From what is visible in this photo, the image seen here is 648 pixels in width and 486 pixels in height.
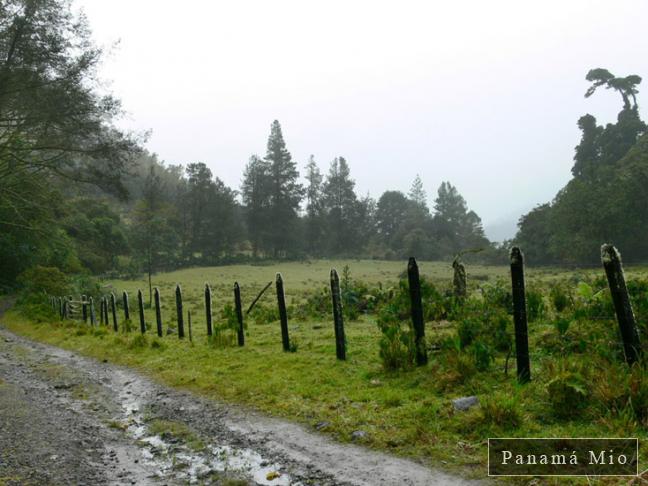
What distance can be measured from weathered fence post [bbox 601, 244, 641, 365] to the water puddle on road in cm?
421

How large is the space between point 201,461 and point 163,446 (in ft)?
2.82

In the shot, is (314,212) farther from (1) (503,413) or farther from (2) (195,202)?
(1) (503,413)

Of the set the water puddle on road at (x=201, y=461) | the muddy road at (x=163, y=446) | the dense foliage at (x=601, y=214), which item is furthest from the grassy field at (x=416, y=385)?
the dense foliage at (x=601, y=214)

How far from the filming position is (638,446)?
14.5 ft

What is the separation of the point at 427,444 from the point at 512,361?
315 cm

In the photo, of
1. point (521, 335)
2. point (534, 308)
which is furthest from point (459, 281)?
point (521, 335)

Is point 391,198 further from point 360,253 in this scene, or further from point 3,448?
point 3,448

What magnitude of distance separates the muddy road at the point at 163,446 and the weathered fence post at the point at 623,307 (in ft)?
9.44

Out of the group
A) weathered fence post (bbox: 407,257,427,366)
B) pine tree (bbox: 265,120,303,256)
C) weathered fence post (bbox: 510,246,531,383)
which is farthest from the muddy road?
pine tree (bbox: 265,120,303,256)

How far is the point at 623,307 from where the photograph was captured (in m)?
5.77

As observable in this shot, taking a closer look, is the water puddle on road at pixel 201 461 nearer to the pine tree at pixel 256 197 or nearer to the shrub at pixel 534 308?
the shrub at pixel 534 308

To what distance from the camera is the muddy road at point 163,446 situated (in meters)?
4.93

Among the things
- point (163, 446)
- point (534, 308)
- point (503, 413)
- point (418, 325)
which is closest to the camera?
point (503, 413)

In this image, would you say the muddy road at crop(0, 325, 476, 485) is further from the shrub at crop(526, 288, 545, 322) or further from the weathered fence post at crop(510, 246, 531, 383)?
the shrub at crop(526, 288, 545, 322)
